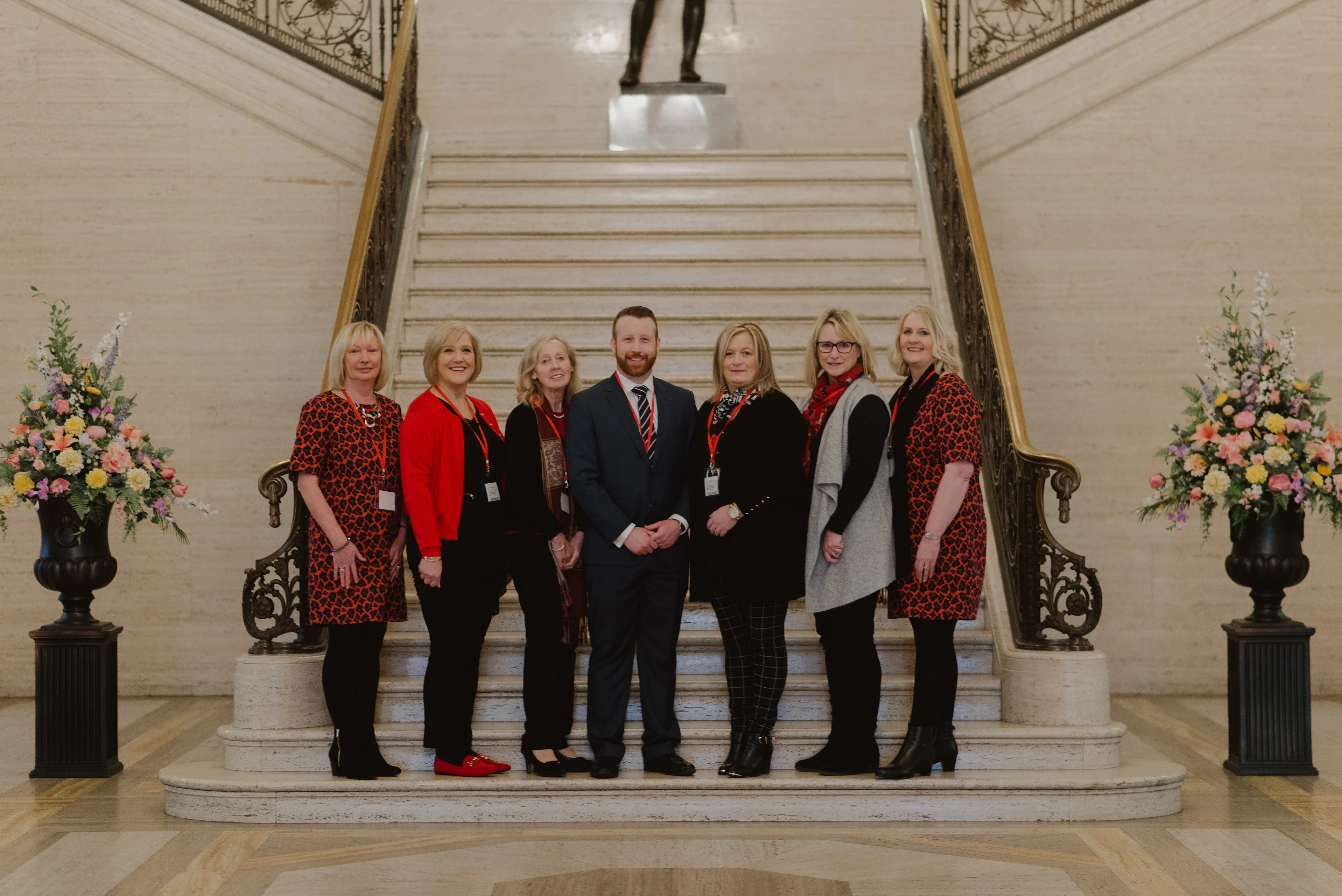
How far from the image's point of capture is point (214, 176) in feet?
26.0

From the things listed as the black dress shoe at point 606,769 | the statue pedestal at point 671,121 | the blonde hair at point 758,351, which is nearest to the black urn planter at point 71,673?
the black dress shoe at point 606,769

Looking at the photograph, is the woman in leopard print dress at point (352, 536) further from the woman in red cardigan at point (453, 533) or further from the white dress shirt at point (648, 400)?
the white dress shirt at point (648, 400)

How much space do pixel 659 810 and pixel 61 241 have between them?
210 inches

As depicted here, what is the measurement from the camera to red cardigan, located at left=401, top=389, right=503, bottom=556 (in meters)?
4.67

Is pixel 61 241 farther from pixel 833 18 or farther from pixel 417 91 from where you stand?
pixel 833 18

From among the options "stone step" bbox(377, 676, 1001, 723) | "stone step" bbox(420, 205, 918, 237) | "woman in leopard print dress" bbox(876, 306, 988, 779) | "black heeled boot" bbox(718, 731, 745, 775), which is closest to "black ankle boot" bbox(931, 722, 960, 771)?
"woman in leopard print dress" bbox(876, 306, 988, 779)

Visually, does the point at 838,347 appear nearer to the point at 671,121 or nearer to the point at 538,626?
the point at 538,626

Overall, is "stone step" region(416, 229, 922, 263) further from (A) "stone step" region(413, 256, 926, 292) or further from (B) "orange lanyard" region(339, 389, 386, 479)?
(B) "orange lanyard" region(339, 389, 386, 479)

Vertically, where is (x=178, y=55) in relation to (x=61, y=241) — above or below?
above

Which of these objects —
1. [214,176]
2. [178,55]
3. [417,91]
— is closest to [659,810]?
[214,176]

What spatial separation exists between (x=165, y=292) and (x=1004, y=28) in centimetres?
645

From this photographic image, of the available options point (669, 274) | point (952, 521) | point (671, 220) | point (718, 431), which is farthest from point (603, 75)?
point (952, 521)

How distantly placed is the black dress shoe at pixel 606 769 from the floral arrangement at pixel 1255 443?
7.96 ft

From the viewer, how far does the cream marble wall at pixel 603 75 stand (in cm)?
1055
